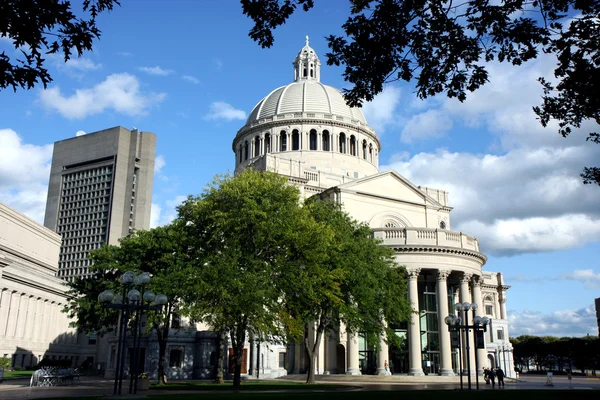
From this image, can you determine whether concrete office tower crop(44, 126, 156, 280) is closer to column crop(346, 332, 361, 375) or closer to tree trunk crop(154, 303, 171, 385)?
column crop(346, 332, 361, 375)

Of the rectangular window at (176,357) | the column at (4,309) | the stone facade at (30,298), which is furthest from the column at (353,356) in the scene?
the column at (4,309)

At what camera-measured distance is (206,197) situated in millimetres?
41344

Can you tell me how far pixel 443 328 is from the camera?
179 ft

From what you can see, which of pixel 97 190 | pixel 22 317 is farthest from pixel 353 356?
pixel 97 190

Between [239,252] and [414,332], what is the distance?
2383 centimetres

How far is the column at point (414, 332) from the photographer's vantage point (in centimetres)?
5288

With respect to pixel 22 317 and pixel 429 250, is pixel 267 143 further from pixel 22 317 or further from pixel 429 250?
pixel 22 317

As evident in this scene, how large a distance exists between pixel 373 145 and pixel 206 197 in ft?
Answer: 159

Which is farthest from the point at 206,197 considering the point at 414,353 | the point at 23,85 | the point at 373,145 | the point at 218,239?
the point at 373,145

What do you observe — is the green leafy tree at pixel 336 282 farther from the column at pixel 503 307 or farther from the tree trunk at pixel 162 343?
the column at pixel 503 307

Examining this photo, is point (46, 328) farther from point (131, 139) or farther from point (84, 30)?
point (84, 30)

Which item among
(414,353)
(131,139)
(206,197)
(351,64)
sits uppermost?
(131,139)

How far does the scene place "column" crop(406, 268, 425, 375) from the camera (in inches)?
2082

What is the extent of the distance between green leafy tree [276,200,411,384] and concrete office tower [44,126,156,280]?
364ft
